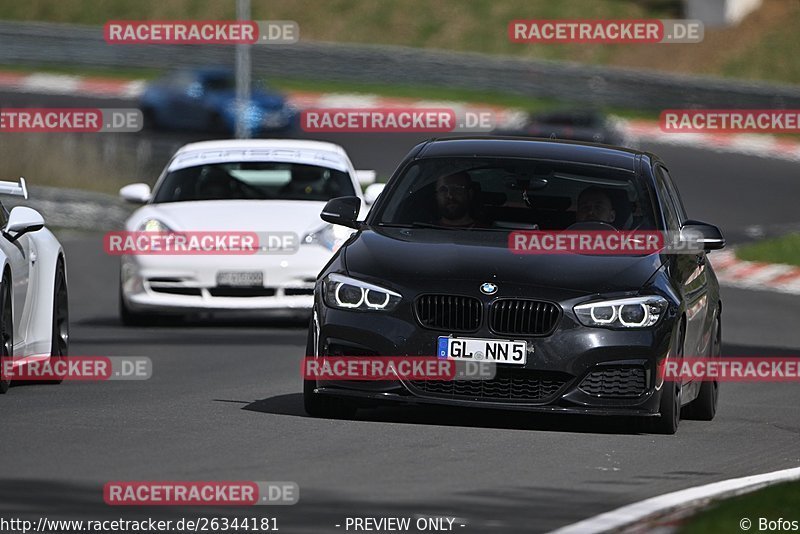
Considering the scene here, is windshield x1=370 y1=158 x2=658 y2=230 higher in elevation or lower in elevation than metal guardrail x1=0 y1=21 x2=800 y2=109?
lower

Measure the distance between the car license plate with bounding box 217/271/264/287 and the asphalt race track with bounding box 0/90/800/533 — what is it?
1.51 meters

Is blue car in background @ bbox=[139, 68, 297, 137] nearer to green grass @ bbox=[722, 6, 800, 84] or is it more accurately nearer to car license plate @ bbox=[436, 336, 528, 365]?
green grass @ bbox=[722, 6, 800, 84]

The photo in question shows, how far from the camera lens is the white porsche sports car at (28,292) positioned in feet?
36.1

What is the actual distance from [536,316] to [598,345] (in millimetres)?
341

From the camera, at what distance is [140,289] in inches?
640

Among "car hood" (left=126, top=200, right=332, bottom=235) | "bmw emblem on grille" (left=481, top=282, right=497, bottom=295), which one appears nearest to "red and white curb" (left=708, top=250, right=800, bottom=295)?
Result: "car hood" (left=126, top=200, right=332, bottom=235)

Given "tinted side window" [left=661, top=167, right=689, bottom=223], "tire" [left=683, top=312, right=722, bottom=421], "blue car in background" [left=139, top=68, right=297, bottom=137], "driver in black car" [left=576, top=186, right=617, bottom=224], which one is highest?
"blue car in background" [left=139, top=68, right=297, bottom=137]

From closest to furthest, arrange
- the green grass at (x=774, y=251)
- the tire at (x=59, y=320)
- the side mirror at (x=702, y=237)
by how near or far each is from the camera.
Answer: the side mirror at (x=702, y=237) < the tire at (x=59, y=320) < the green grass at (x=774, y=251)

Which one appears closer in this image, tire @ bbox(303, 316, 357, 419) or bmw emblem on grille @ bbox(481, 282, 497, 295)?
bmw emblem on grille @ bbox(481, 282, 497, 295)

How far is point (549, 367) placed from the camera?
9.92m

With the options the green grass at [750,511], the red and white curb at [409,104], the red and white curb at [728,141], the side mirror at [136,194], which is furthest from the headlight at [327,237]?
the red and white curb at [728,141]

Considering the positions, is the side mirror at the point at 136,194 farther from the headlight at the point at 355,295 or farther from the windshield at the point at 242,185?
the headlight at the point at 355,295

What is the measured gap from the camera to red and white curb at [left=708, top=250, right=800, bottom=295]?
22.9m

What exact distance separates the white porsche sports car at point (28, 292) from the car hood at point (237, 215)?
12.7ft
